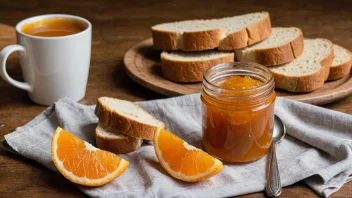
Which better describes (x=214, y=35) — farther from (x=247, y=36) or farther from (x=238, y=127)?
(x=238, y=127)

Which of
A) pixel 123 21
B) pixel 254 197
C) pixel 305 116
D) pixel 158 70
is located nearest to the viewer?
pixel 254 197

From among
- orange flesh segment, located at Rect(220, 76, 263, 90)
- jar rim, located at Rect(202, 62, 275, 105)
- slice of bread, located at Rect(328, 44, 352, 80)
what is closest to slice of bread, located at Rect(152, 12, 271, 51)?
slice of bread, located at Rect(328, 44, 352, 80)

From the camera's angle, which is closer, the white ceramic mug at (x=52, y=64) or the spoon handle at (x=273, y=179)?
the spoon handle at (x=273, y=179)

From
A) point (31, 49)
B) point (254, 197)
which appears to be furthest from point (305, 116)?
point (31, 49)

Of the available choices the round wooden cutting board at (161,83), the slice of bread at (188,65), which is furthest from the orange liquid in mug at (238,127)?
the slice of bread at (188,65)

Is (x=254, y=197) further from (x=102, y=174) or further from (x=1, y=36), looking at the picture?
(x=1, y=36)

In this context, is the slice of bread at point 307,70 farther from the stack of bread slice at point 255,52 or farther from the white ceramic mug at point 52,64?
the white ceramic mug at point 52,64
